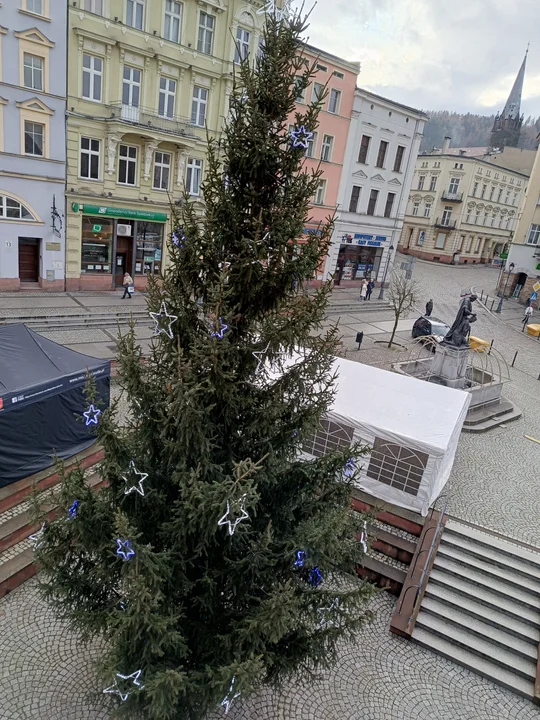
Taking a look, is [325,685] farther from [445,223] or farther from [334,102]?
[445,223]

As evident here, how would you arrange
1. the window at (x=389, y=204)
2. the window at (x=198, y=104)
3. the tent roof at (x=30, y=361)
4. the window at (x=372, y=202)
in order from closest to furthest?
1. the tent roof at (x=30, y=361)
2. the window at (x=198, y=104)
3. the window at (x=372, y=202)
4. the window at (x=389, y=204)

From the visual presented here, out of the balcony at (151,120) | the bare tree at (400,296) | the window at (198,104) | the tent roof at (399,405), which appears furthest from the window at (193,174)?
the tent roof at (399,405)

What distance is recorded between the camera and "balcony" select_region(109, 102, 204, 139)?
77.5ft

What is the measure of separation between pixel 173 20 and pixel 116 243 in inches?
442

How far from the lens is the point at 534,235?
4256 cm

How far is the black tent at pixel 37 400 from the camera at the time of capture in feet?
32.3

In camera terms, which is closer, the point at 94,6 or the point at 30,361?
the point at 30,361

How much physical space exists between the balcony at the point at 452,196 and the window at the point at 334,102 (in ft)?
94.1

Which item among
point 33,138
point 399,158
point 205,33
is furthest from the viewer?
point 399,158

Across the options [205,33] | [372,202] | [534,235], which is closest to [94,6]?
[205,33]

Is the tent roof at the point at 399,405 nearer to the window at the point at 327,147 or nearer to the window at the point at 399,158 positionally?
the window at the point at 327,147

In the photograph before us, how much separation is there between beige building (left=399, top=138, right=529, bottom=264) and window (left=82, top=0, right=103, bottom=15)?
43.9 meters

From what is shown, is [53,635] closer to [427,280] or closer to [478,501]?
[478,501]

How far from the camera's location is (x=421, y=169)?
195ft
